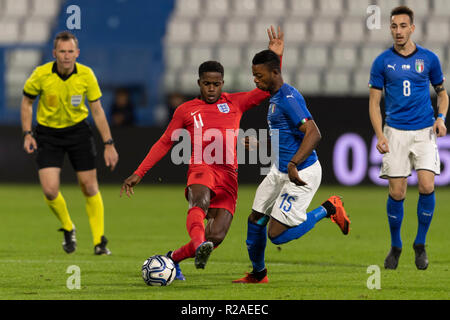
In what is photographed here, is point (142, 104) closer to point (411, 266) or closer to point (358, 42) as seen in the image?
point (358, 42)

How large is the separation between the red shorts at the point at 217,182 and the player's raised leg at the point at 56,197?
2.41 meters

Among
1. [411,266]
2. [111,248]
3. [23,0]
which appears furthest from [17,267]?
[23,0]

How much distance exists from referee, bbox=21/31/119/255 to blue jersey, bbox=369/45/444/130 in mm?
2734

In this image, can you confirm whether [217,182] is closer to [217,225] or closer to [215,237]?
[217,225]

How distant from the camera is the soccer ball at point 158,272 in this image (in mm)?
6762

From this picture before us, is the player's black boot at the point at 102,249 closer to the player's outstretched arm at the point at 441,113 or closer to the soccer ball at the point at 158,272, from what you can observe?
the soccer ball at the point at 158,272

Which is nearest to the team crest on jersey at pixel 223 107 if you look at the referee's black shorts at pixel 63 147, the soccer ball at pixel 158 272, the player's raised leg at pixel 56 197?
the soccer ball at pixel 158 272

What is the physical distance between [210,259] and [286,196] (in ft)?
6.28

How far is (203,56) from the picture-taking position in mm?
21609

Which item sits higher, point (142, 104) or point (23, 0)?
point (23, 0)

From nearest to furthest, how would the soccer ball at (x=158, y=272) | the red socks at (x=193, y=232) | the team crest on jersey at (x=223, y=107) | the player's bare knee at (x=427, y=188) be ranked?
the red socks at (x=193, y=232) → the soccer ball at (x=158, y=272) → the team crest on jersey at (x=223, y=107) → the player's bare knee at (x=427, y=188)

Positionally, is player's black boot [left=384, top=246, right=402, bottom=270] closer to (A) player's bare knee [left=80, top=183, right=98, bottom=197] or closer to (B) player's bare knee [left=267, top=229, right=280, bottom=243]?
(B) player's bare knee [left=267, top=229, right=280, bottom=243]

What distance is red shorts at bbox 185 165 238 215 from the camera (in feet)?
23.2

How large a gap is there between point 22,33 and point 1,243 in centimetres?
1370
